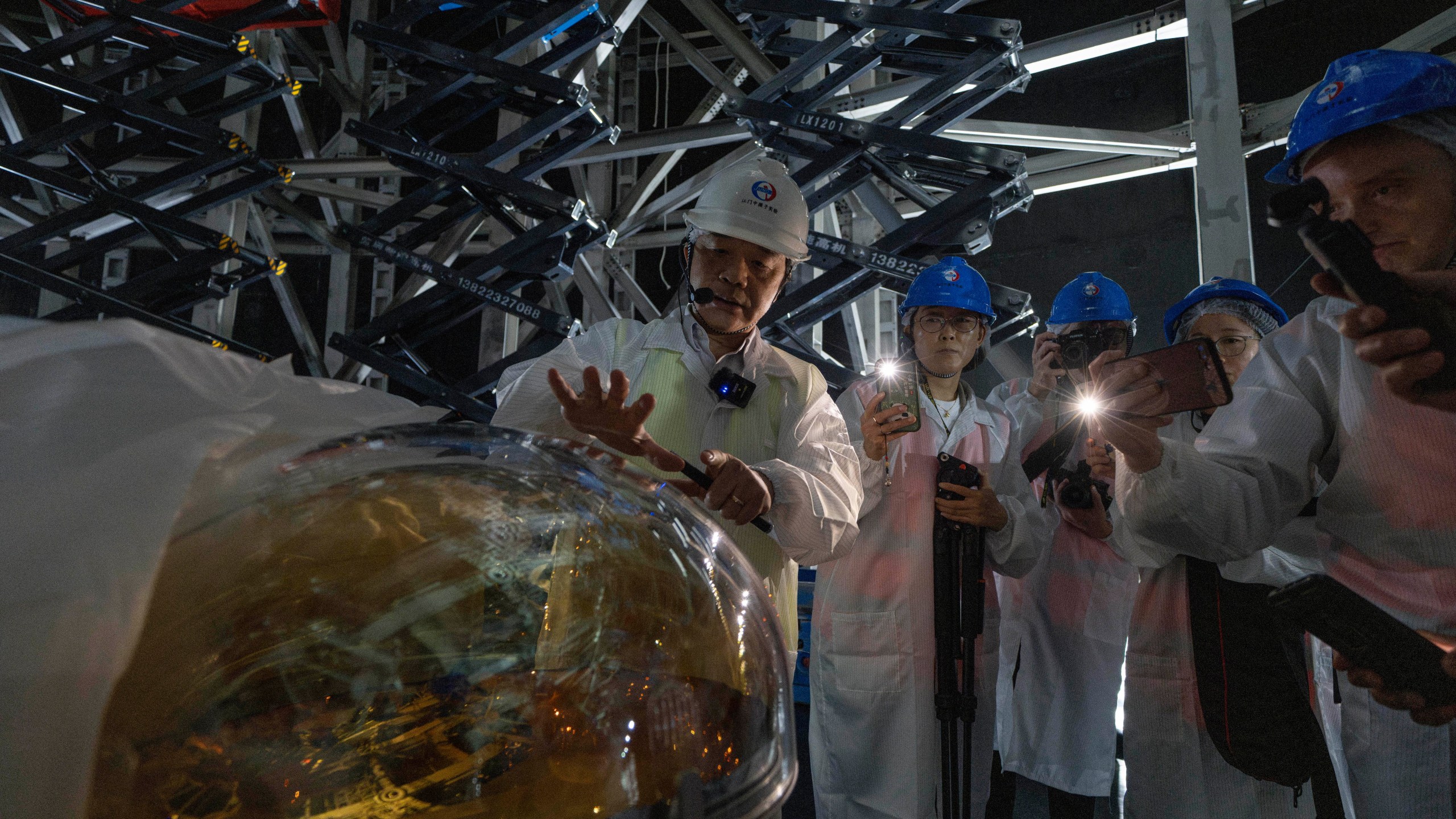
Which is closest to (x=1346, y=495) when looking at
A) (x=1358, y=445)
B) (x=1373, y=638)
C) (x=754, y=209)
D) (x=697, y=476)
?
(x=1358, y=445)

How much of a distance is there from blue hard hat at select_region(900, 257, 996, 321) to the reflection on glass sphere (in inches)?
98.4

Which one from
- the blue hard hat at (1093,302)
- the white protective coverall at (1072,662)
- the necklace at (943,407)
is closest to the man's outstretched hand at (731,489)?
the necklace at (943,407)

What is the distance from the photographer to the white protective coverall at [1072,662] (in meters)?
2.78

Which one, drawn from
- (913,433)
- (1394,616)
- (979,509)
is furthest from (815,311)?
(1394,616)

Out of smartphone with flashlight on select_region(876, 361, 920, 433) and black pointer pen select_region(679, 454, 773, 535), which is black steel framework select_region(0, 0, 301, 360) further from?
black pointer pen select_region(679, 454, 773, 535)

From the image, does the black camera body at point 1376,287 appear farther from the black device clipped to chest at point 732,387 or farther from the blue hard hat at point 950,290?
the blue hard hat at point 950,290

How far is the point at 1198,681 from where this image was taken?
1.92 metres

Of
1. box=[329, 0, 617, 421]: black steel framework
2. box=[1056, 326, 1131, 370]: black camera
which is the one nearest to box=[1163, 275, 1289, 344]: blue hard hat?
box=[1056, 326, 1131, 370]: black camera

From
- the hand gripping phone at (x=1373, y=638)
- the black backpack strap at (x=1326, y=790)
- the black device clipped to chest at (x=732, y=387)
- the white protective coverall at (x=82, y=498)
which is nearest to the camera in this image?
the white protective coverall at (x=82, y=498)

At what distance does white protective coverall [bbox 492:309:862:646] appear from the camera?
1.65 meters

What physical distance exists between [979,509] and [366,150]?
6.77 metres

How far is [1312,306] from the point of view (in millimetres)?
1474

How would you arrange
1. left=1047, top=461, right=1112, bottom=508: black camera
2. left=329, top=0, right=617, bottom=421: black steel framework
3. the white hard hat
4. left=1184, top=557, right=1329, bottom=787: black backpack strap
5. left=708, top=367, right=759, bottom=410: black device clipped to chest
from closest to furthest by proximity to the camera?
1. left=1184, top=557, right=1329, bottom=787: black backpack strap
2. left=708, top=367, right=759, bottom=410: black device clipped to chest
3. the white hard hat
4. left=1047, top=461, right=1112, bottom=508: black camera
5. left=329, top=0, right=617, bottom=421: black steel framework

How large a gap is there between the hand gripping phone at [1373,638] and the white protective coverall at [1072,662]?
5.74 ft
